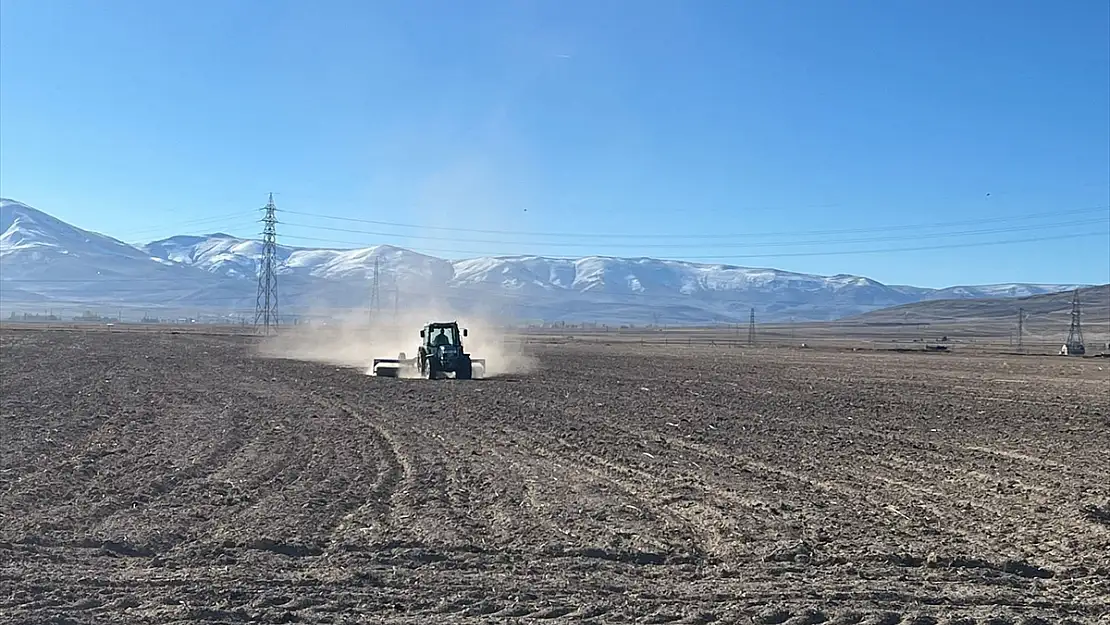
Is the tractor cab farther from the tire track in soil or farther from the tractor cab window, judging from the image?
the tire track in soil

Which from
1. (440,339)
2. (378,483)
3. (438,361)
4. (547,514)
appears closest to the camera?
(547,514)

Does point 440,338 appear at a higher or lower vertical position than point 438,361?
higher

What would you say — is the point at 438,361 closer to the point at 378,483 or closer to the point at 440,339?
the point at 440,339

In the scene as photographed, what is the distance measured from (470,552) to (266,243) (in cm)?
7511

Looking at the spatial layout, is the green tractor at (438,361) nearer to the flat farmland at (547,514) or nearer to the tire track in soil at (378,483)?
the flat farmland at (547,514)

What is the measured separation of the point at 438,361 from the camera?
3631 centimetres

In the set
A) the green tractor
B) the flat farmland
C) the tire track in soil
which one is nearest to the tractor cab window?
the green tractor

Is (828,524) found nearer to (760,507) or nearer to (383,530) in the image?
(760,507)

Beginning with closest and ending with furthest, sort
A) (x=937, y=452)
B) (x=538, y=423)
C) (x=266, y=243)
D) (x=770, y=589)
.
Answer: (x=770, y=589) → (x=937, y=452) → (x=538, y=423) → (x=266, y=243)

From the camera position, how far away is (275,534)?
33.8 feet

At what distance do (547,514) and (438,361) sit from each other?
2510cm

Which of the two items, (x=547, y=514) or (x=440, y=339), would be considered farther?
(x=440, y=339)

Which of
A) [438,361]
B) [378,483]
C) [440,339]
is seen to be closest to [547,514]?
[378,483]

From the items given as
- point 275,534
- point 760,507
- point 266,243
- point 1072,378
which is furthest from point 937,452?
point 266,243
